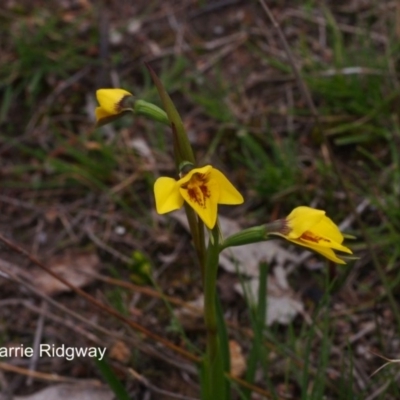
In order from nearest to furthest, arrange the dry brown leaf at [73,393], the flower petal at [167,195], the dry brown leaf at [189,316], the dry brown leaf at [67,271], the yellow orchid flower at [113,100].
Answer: the flower petal at [167,195]
the yellow orchid flower at [113,100]
the dry brown leaf at [73,393]
the dry brown leaf at [189,316]
the dry brown leaf at [67,271]

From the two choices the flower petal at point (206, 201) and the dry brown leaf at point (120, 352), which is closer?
the flower petal at point (206, 201)

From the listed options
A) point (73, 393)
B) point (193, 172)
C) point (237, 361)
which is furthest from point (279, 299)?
point (193, 172)

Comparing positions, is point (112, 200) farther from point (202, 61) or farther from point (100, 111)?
point (100, 111)

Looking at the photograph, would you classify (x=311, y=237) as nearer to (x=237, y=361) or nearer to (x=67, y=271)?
(x=237, y=361)

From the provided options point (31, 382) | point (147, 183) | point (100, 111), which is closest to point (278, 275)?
point (147, 183)

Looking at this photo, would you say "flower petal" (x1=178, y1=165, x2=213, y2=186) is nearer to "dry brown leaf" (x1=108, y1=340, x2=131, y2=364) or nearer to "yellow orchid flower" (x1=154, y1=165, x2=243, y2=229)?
"yellow orchid flower" (x1=154, y1=165, x2=243, y2=229)

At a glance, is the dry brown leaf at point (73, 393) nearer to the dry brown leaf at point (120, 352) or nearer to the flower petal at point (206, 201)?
the dry brown leaf at point (120, 352)

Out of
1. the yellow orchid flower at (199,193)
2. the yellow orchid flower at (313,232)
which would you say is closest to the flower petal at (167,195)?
the yellow orchid flower at (199,193)

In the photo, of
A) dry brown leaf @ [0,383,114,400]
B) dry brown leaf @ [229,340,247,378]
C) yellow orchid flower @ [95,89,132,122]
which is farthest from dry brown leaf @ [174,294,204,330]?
yellow orchid flower @ [95,89,132,122]
